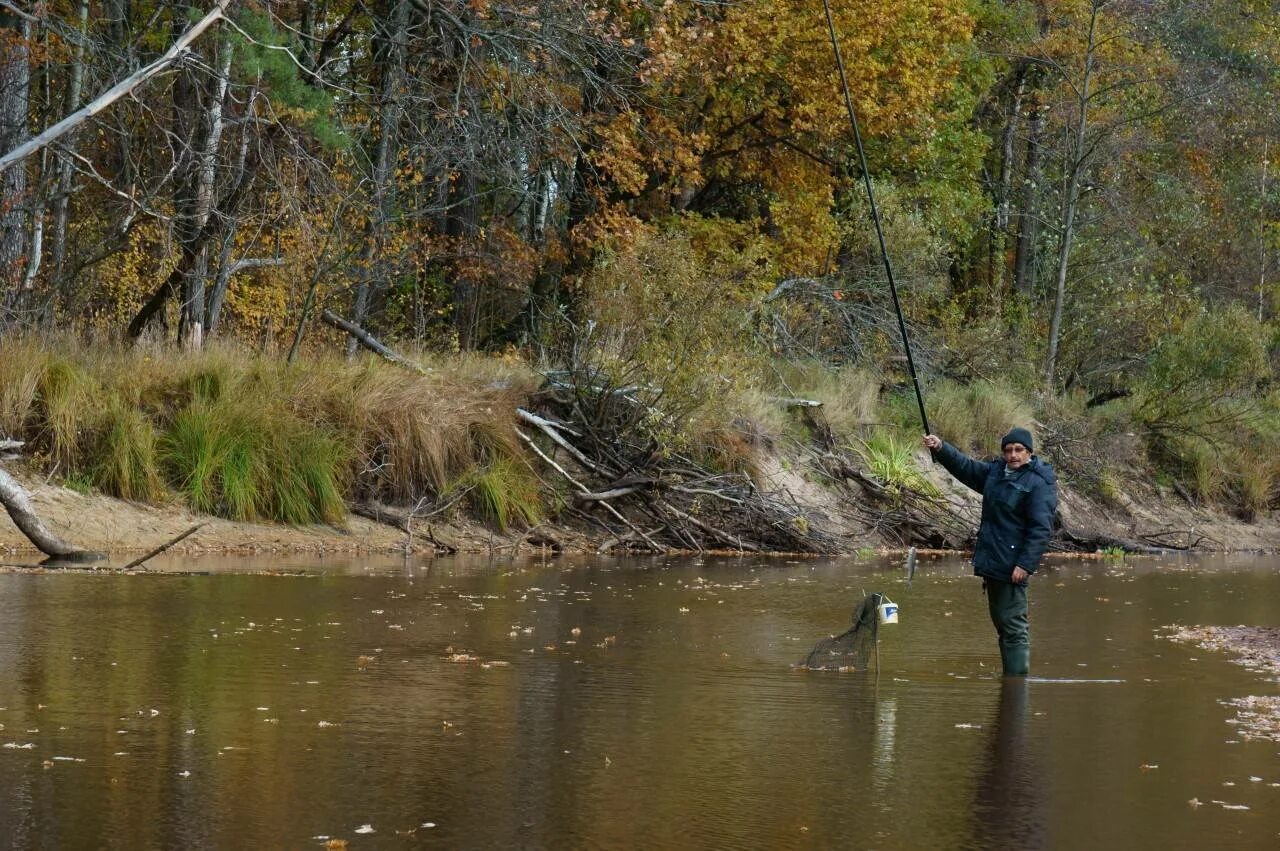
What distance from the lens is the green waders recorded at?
37.4ft

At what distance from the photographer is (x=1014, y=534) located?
37.7 feet

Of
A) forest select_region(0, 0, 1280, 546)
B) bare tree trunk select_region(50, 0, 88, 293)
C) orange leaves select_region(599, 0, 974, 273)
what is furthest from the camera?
orange leaves select_region(599, 0, 974, 273)

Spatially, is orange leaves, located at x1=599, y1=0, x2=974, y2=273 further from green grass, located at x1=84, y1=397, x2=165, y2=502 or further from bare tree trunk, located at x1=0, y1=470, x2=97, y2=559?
bare tree trunk, located at x1=0, y1=470, x2=97, y2=559

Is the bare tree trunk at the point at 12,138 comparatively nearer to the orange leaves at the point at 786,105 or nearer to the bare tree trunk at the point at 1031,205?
the orange leaves at the point at 786,105

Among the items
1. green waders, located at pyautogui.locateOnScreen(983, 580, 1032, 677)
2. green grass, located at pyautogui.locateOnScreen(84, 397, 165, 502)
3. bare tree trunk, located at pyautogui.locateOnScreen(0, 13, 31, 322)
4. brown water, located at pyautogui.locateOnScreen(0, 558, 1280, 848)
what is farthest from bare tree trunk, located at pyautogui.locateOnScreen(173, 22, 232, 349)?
green waders, located at pyautogui.locateOnScreen(983, 580, 1032, 677)

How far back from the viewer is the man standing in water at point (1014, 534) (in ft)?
37.4

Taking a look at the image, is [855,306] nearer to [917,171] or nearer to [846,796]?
[917,171]

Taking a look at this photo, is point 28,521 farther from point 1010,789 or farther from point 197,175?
point 1010,789

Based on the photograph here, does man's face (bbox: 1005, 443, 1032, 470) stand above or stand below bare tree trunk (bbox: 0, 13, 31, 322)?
below

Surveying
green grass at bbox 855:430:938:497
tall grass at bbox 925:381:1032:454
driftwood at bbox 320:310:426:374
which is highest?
driftwood at bbox 320:310:426:374

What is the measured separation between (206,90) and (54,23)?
100 inches

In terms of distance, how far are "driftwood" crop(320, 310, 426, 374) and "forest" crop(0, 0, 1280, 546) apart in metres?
0.21

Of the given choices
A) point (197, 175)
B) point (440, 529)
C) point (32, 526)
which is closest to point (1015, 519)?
point (32, 526)

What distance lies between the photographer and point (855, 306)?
30.5 meters
